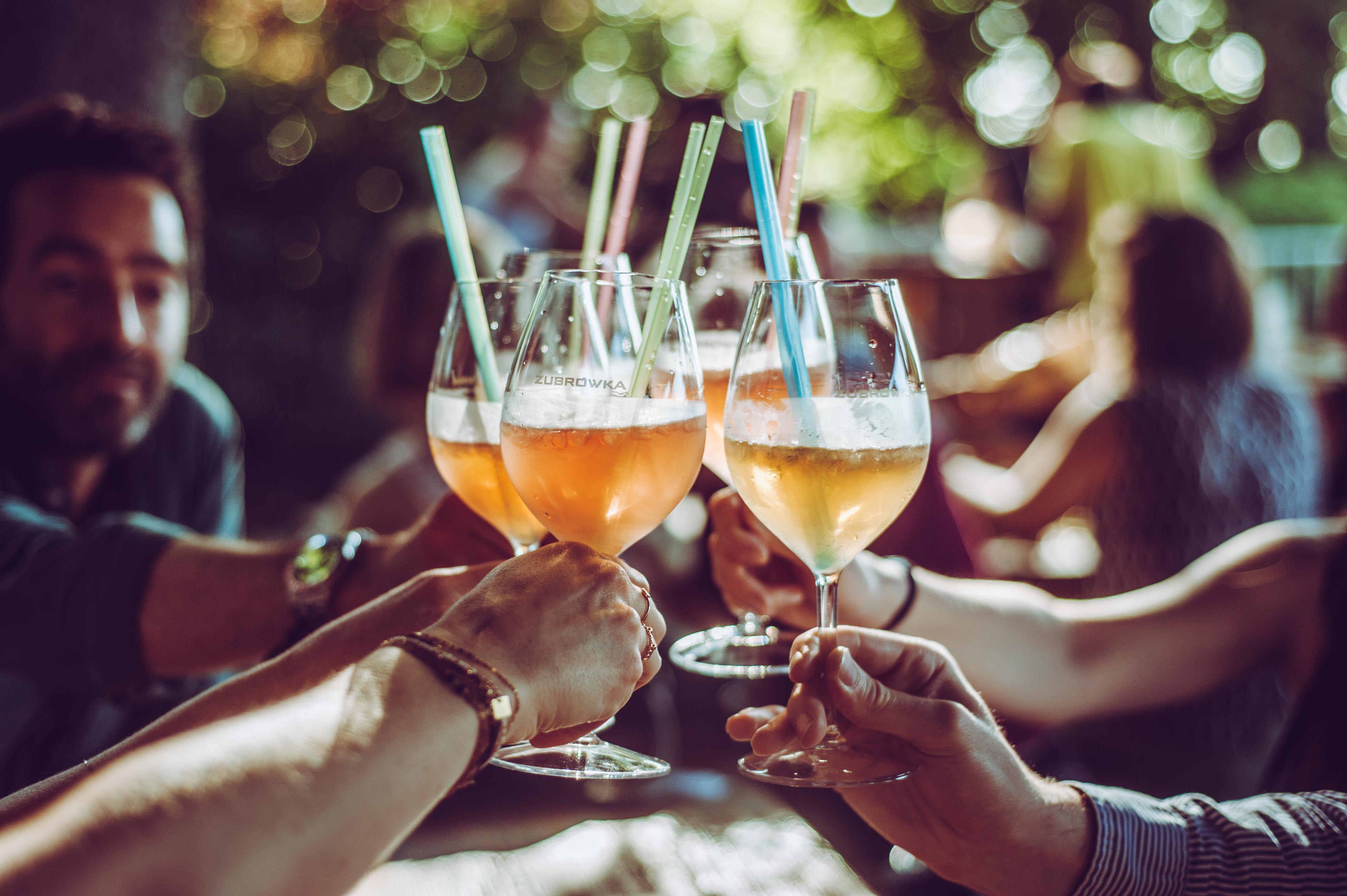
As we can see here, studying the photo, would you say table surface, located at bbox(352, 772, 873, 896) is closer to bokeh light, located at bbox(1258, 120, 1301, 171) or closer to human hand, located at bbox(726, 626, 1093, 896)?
human hand, located at bbox(726, 626, 1093, 896)

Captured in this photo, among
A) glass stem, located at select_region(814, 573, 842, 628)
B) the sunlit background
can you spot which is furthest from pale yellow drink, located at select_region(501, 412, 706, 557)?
the sunlit background

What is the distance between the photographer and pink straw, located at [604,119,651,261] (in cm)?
136

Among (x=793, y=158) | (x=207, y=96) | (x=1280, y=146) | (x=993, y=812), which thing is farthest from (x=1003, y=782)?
(x=1280, y=146)

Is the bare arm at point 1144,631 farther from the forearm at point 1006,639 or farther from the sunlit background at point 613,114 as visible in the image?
the sunlit background at point 613,114

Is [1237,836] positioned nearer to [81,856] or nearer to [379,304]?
[81,856]

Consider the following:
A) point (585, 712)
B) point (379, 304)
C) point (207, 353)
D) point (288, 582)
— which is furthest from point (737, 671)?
point (207, 353)

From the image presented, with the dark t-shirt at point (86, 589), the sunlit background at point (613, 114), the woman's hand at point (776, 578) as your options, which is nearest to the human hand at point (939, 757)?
the woman's hand at point (776, 578)

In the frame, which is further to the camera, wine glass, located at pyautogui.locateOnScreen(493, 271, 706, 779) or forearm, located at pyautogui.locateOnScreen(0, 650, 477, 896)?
wine glass, located at pyautogui.locateOnScreen(493, 271, 706, 779)

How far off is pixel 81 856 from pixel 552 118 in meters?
6.12

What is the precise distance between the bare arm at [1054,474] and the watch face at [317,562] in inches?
73.7

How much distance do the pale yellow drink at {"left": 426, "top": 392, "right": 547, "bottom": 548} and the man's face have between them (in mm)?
1154

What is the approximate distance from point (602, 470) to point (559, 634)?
246 mm

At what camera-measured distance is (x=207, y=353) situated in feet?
26.5

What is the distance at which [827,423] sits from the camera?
1170 mm
